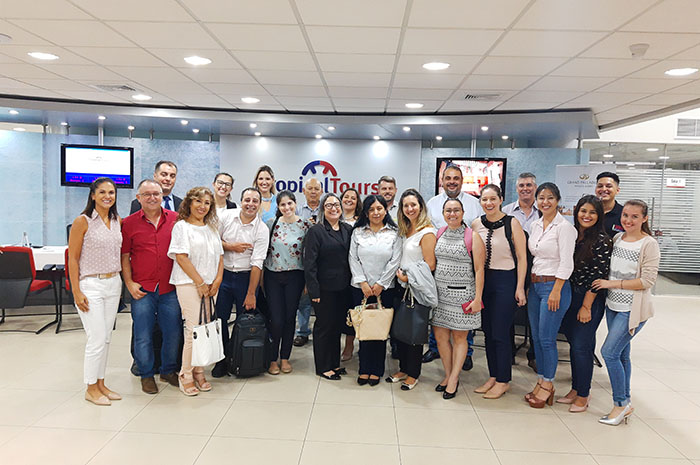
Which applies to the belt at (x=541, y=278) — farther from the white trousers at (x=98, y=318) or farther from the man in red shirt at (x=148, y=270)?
the white trousers at (x=98, y=318)

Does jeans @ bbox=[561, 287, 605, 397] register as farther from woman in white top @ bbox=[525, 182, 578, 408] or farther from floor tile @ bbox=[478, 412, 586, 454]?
→ floor tile @ bbox=[478, 412, 586, 454]

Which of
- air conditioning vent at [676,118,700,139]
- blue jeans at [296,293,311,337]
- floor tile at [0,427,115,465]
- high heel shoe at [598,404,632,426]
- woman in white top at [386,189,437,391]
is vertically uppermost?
air conditioning vent at [676,118,700,139]

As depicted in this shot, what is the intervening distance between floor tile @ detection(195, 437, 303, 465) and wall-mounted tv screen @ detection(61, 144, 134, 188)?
273 inches

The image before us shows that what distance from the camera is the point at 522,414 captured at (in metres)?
3.67

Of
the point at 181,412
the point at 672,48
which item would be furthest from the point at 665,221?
the point at 181,412

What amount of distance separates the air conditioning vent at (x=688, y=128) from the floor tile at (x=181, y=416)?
9558 millimetres

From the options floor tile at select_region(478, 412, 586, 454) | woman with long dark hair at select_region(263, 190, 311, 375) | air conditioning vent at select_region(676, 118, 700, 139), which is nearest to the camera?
floor tile at select_region(478, 412, 586, 454)

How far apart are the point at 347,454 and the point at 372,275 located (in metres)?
1.47

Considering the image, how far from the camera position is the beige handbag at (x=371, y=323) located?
3.90 meters

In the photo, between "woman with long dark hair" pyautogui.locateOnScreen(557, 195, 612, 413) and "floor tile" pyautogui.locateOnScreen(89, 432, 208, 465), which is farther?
"woman with long dark hair" pyautogui.locateOnScreen(557, 195, 612, 413)

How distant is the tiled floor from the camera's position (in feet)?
9.82

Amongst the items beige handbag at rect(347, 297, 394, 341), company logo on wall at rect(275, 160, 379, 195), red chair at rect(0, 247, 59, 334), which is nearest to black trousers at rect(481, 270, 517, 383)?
beige handbag at rect(347, 297, 394, 341)

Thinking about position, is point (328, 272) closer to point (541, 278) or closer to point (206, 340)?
point (206, 340)

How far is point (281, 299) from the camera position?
4293 mm
